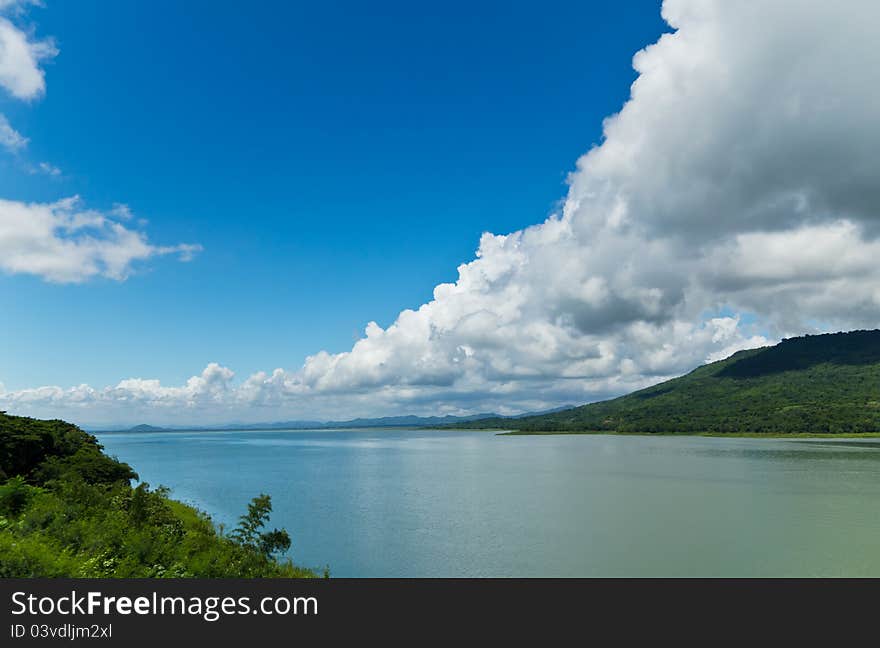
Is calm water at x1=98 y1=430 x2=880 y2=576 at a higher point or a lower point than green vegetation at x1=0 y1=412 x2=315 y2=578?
lower

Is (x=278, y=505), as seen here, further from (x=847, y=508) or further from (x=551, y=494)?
(x=847, y=508)

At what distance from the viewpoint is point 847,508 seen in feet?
188

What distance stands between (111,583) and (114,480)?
47.0 metres

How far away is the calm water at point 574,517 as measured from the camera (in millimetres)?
38062

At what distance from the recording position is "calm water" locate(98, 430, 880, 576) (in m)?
38.1

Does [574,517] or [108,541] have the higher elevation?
[108,541]

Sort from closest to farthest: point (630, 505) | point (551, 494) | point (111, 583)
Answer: point (111, 583), point (630, 505), point (551, 494)

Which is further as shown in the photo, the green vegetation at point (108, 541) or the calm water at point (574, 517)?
the calm water at point (574, 517)

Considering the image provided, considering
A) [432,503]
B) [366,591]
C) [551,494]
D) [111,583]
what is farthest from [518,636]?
[551,494]

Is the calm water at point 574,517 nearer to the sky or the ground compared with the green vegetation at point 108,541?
nearer to the ground

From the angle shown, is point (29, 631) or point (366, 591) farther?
point (366, 591)

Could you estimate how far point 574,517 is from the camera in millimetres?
54438

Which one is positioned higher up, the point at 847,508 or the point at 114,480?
the point at 114,480

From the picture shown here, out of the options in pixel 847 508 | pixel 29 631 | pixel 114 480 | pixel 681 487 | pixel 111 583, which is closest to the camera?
pixel 29 631
